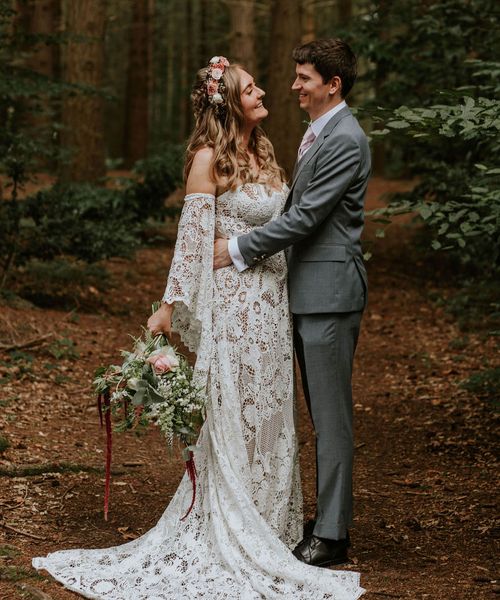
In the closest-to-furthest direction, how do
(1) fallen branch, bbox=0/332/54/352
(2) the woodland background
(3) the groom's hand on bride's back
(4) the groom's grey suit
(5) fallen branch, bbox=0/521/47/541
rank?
(4) the groom's grey suit, (3) the groom's hand on bride's back, (5) fallen branch, bbox=0/521/47/541, (2) the woodland background, (1) fallen branch, bbox=0/332/54/352

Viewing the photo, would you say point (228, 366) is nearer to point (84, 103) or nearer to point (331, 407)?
point (331, 407)

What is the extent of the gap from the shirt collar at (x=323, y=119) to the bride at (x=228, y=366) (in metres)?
0.26

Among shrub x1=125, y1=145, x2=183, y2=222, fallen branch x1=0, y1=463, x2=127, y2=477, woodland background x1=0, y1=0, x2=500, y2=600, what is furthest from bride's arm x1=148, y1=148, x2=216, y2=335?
shrub x1=125, y1=145, x2=183, y2=222

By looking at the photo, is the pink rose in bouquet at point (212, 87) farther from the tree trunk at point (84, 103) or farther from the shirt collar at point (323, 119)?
the tree trunk at point (84, 103)

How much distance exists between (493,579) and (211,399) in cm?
154

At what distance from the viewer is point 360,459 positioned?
644 centimetres

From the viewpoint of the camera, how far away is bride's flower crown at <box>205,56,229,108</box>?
168 inches

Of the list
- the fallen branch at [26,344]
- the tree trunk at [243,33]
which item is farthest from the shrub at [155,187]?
the tree trunk at [243,33]

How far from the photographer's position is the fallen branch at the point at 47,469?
5.44 m

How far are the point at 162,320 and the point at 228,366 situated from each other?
1.25ft

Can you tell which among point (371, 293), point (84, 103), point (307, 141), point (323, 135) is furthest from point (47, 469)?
point (84, 103)

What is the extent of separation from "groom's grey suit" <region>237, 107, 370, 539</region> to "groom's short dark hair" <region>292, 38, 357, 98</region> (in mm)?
187

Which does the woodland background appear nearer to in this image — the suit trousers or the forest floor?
the forest floor

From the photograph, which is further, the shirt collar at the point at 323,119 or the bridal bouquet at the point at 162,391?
the shirt collar at the point at 323,119
